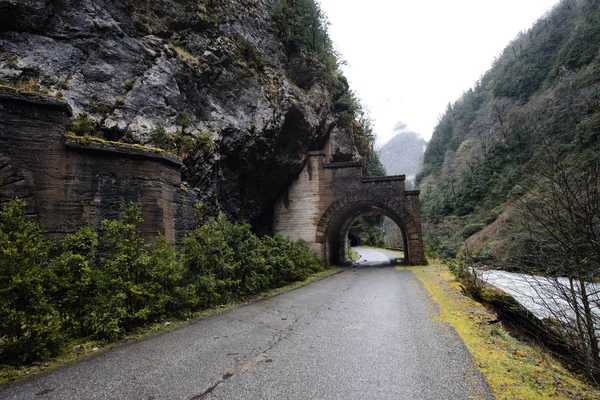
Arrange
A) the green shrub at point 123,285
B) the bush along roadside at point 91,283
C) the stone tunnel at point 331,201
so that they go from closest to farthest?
the bush along roadside at point 91,283, the green shrub at point 123,285, the stone tunnel at point 331,201

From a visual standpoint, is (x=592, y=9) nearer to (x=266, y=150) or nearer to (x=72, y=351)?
(x=266, y=150)

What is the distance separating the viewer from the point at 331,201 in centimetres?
1786

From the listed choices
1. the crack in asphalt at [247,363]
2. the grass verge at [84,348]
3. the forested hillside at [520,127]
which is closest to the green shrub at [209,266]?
the grass verge at [84,348]

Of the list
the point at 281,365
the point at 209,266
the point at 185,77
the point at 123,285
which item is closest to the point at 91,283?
the point at 123,285

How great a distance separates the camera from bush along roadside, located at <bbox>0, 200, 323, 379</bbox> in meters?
3.57

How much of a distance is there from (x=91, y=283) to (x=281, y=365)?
9.64 feet

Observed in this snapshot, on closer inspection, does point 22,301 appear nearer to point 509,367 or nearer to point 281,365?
point 281,365

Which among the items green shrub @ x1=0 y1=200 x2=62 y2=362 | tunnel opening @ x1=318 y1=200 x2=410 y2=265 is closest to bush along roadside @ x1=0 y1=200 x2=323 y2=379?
green shrub @ x1=0 y1=200 x2=62 y2=362

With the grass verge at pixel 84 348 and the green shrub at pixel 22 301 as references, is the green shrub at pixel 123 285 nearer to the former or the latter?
the grass verge at pixel 84 348

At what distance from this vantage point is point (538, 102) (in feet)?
123

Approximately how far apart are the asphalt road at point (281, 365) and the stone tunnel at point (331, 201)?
11992 millimetres

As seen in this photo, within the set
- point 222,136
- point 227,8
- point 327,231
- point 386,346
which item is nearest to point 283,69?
point 227,8

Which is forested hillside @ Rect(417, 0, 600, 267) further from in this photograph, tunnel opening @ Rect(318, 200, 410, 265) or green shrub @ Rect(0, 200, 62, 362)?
green shrub @ Rect(0, 200, 62, 362)

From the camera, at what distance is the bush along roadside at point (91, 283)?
357cm
